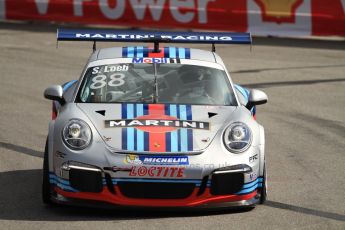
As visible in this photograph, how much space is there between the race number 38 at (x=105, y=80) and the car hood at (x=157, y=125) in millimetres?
386

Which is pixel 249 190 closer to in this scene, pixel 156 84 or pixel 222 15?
pixel 156 84

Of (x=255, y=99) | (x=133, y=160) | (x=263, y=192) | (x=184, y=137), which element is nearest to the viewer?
(x=133, y=160)

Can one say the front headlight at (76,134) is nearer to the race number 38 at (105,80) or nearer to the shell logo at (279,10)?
the race number 38 at (105,80)

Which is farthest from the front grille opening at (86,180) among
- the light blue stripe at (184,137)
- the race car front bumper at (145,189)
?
the light blue stripe at (184,137)

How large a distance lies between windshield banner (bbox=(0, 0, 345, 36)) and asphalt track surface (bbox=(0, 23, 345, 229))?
1.14 feet

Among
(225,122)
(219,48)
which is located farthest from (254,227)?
(219,48)

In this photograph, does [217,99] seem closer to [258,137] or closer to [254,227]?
[258,137]

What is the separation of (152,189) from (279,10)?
44.8ft

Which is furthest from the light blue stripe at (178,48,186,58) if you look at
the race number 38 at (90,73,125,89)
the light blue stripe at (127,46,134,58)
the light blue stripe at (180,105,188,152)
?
the light blue stripe at (180,105,188,152)

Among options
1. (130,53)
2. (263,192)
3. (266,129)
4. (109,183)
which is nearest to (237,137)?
(263,192)

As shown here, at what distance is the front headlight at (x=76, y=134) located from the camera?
321 inches

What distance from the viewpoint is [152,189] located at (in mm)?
7996

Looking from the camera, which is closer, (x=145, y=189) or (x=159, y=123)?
(x=145, y=189)

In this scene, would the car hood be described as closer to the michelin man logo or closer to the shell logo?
the michelin man logo
